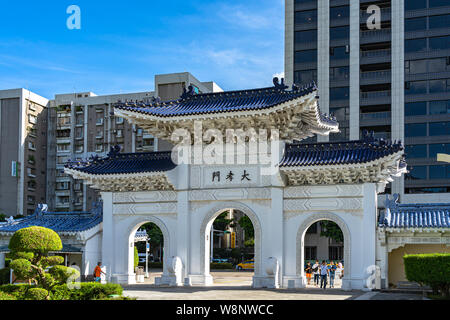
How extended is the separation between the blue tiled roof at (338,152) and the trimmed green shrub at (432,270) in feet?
13.7

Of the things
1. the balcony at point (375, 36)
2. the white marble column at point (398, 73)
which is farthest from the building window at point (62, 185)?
the white marble column at point (398, 73)

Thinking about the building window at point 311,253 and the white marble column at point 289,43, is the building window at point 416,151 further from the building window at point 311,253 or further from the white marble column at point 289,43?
the building window at point 311,253

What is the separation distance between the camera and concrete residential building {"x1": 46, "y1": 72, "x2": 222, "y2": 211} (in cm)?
7038

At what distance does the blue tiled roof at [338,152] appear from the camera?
22328 millimetres

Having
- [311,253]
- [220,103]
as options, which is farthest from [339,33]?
[220,103]

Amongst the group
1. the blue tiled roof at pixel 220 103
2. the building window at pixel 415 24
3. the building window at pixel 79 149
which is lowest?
the blue tiled roof at pixel 220 103

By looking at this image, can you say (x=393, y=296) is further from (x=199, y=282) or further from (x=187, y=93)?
(x=187, y=93)

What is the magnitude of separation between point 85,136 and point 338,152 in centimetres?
5324

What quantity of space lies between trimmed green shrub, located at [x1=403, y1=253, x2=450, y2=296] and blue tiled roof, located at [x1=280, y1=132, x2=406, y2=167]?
418 cm

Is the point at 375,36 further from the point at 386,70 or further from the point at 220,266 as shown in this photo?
the point at 220,266

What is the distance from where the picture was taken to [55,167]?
73312 millimetres

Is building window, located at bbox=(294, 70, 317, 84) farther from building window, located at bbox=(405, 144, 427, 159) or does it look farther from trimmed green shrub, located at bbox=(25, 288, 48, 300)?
trimmed green shrub, located at bbox=(25, 288, 48, 300)

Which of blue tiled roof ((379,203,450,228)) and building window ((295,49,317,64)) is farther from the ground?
building window ((295,49,317,64))

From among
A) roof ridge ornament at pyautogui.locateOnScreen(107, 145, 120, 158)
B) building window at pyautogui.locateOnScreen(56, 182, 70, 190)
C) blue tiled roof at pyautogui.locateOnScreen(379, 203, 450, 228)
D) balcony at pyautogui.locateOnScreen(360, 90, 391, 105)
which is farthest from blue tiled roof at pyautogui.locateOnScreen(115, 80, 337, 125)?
building window at pyautogui.locateOnScreen(56, 182, 70, 190)
